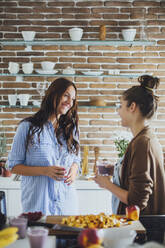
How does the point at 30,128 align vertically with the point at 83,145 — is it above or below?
above

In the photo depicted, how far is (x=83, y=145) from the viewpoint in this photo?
351cm

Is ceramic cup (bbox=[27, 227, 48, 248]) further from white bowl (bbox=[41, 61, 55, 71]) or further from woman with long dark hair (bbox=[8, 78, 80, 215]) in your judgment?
white bowl (bbox=[41, 61, 55, 71])

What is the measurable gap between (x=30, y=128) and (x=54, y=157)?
0.28m

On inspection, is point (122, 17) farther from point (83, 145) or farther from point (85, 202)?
point (85, 202)

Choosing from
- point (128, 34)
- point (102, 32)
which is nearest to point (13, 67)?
point (102, 32)

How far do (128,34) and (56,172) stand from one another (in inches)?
79.8

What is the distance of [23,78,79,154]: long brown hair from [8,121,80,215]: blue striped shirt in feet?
0.16

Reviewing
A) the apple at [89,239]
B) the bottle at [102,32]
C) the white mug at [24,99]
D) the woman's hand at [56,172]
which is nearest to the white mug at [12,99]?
the white mug at [24,99]

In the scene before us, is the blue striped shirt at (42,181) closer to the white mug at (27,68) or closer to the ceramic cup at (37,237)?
the ceramic cup at (37,237)

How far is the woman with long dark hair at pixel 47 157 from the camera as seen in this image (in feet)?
6.45

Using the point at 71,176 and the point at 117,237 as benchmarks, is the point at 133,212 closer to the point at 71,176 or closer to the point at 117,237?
the point at 117,237

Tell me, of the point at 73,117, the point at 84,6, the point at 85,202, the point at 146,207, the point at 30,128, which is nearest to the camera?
the point at 146,207

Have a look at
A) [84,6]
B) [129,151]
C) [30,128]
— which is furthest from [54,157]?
[84,6]

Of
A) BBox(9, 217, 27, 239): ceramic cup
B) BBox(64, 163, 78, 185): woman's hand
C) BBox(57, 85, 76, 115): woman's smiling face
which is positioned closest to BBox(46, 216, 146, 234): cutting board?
BBox(9, 217, 27, 239): ceramic cup
